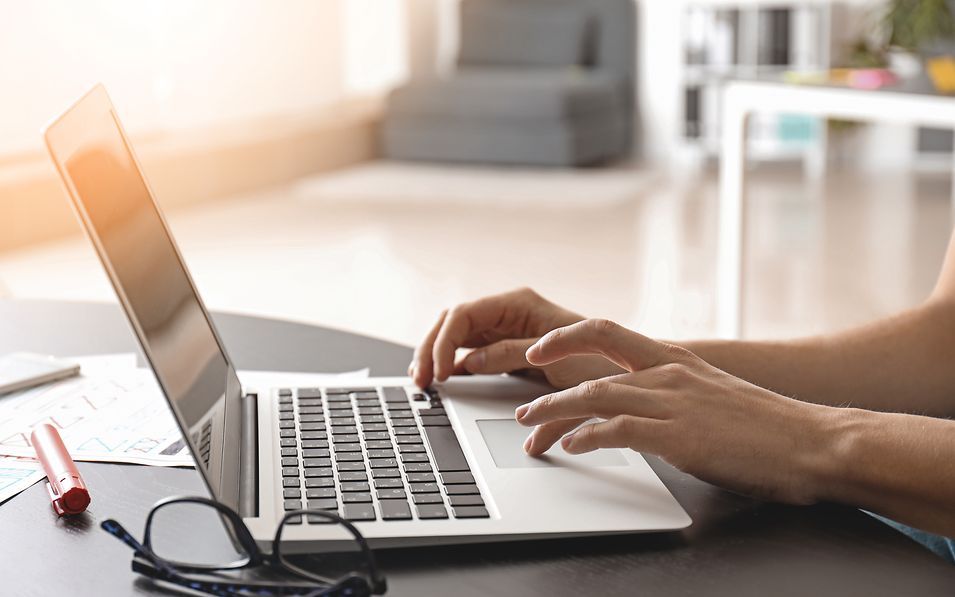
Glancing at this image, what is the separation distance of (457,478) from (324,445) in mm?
117

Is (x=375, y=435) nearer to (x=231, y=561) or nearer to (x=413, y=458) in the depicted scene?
(x=413, y=458)

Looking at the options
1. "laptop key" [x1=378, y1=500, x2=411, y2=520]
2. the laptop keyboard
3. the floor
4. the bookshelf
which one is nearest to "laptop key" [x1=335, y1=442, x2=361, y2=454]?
the laptop keyboard

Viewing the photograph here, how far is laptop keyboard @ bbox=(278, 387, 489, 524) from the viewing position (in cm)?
72

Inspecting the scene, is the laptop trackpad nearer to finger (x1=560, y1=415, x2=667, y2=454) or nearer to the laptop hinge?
finger (x1=560, y1=415, x2=667, y2=454)

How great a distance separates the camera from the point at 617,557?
681 mm

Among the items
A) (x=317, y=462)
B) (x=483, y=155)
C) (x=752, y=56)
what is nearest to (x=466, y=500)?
(x=317, y=462)

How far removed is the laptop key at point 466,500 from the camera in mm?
719

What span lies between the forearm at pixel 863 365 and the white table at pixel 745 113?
5.13ft

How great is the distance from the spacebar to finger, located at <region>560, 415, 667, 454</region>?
9 cm

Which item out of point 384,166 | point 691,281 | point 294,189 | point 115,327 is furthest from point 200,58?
point 115,327

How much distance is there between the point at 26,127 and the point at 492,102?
Result: 2.70m

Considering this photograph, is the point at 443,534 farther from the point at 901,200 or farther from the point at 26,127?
the point at 901,200

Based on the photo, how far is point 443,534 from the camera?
680 mm

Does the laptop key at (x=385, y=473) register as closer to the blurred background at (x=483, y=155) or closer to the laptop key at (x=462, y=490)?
the laptop key at (x=462, y=490)
